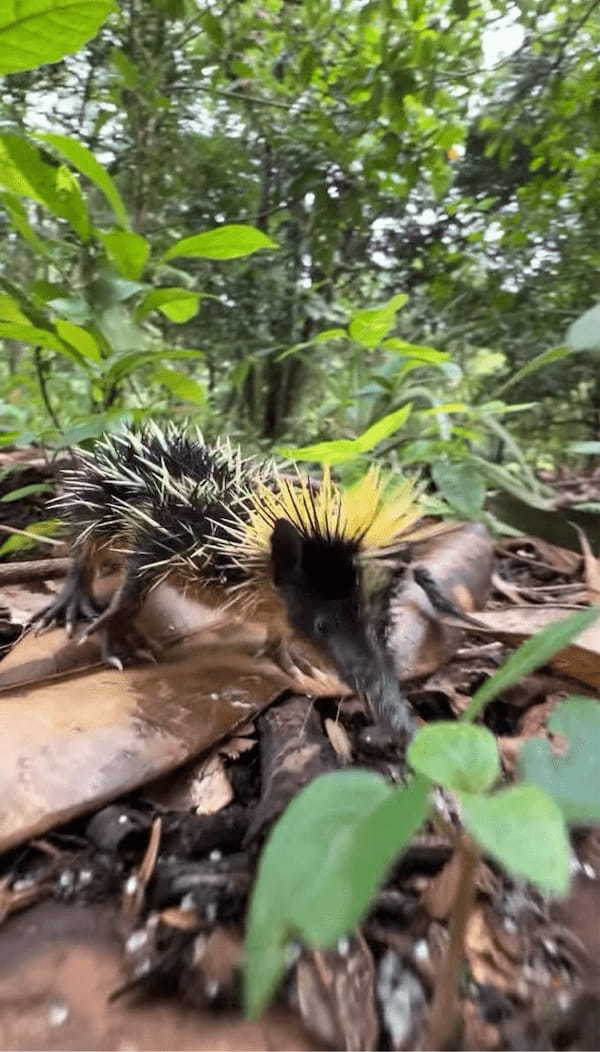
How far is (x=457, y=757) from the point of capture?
1.70 feet

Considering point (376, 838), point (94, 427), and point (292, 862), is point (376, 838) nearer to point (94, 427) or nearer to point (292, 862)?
point (292, 862)

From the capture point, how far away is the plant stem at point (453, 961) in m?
0.57

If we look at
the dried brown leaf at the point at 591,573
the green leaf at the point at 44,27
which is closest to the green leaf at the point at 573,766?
the dried brown leaf at the point at 591,573

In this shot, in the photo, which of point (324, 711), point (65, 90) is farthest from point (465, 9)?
point (324, 711)

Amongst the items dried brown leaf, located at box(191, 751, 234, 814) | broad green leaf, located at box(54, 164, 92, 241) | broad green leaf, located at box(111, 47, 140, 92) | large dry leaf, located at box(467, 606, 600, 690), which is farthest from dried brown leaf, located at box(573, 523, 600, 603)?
broad green leaf, located at box(111, 47, 140, 92)

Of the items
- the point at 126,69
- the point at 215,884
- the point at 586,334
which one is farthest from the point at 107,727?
the point at 126,69

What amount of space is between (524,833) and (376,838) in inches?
3.5

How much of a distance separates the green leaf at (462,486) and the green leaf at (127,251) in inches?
A: 37.7

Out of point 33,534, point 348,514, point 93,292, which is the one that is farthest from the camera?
point 93,292

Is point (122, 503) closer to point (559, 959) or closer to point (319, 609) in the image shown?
point (319, 609)

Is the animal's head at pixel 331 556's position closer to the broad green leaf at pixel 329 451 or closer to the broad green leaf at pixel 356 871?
the broad green leaf at pixel 329 451

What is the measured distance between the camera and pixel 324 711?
115 centimetres

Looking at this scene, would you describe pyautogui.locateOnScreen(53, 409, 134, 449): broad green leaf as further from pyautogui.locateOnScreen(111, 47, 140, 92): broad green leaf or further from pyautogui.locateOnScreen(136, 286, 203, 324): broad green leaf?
pyautogui.locateOnScreen(111, 47, 140, 92): broad green leaf

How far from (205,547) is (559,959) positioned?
1.00 m
